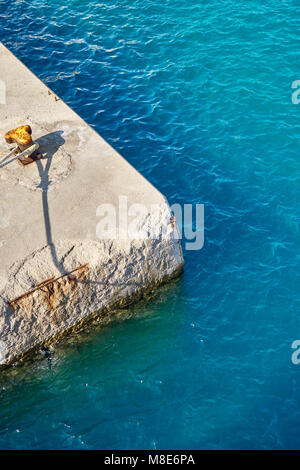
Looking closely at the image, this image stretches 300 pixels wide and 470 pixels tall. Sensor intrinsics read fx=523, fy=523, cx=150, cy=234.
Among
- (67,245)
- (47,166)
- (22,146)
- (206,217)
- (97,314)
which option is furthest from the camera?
(206,217)

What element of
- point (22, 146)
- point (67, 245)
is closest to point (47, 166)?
point (22, 146)

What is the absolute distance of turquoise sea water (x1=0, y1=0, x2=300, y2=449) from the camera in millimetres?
11219

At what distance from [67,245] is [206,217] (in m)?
5.06

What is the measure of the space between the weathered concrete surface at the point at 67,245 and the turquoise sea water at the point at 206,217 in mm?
836

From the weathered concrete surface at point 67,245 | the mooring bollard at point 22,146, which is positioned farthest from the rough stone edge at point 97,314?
the mooring bollard at point 22,146

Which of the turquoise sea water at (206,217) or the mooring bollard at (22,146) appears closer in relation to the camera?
the turquoise sea water at (206,217)

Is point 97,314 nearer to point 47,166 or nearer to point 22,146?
point 47,166

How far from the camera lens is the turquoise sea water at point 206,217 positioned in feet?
36.8

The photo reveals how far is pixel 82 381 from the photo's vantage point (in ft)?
39.2

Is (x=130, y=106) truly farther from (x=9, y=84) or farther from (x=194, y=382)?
(x=194, y=382)

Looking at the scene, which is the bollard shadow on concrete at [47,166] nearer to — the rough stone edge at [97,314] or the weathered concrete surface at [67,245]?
the weathered concrete surface at [67,245]

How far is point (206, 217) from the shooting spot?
15.5 meters

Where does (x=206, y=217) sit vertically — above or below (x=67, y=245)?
above
